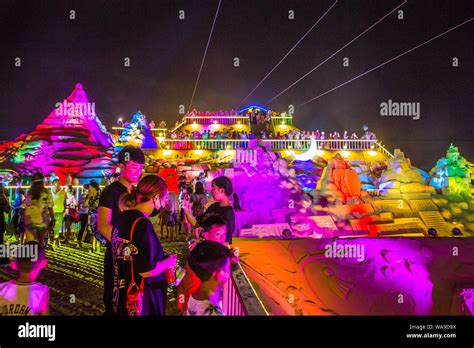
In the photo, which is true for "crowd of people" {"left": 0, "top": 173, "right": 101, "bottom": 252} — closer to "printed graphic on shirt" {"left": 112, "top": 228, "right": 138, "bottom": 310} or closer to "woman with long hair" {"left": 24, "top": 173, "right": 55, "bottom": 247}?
"woman with long hair" {"left": 24, "top": 173, "right": 55, "bottom": 247}

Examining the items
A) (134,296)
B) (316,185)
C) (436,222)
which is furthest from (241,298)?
(316,185)

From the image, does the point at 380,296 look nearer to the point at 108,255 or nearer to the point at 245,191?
the point at 245,191

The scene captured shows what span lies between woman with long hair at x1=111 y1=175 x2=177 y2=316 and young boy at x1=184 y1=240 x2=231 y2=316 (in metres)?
0.21

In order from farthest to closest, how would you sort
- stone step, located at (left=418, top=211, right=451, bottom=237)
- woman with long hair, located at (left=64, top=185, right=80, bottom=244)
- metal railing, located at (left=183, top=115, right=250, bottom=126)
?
1. metal railing, located at (left=183, top=115, right=250, bottom=126)
2. stone step, located at (left=418, top=211, right=451, bottom=237)
3. woman with long hair, located at (left=64, top=185, right=80, bottom=244)

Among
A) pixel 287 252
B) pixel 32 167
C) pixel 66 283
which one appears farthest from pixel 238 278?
pixel 32 167

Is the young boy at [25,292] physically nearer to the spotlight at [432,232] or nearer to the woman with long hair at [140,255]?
the woman with long hair at [140,255]

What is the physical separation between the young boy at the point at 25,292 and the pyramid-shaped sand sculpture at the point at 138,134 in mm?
21444

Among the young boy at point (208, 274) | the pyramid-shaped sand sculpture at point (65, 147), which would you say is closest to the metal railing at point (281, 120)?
the pyramid-shaped sand sculpture at point (65, 147)

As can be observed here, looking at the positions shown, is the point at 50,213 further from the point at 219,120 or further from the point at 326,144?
the point at 219,120

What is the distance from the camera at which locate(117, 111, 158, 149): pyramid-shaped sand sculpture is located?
2383 cm

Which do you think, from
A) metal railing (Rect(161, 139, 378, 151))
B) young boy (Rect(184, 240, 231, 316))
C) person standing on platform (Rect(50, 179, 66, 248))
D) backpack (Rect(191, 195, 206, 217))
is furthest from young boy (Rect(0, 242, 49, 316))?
metal railing (Rect(161, 139, 378, 151))

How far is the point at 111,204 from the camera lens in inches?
114

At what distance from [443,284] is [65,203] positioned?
9.55 metres

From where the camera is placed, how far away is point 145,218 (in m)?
2.39
